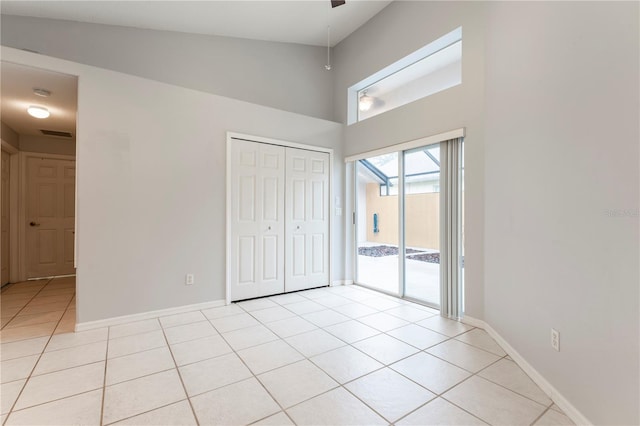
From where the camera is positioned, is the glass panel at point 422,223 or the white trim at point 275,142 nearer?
the glass panel at point 422,223

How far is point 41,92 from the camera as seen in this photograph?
3234 mm

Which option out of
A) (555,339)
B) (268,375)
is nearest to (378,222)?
(555,339)

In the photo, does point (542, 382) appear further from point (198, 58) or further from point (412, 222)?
point (198, 58)

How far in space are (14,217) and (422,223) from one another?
6516 mm

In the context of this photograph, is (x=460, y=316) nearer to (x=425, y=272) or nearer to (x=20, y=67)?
(x=425, y=272)

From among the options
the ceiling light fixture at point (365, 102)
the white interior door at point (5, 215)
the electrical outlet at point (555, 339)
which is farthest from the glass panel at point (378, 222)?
the white interior door at point (5, 215)

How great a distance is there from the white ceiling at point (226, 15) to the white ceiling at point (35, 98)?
98 cm

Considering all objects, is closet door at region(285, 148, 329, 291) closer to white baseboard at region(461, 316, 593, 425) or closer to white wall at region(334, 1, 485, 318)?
white wall at region(334, 1, 485, 318)

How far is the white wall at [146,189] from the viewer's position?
2928 mm

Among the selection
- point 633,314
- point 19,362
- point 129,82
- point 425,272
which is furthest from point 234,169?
point 633,314

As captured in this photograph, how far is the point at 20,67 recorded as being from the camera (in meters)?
2.70

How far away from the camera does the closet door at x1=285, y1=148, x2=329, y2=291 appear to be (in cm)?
432

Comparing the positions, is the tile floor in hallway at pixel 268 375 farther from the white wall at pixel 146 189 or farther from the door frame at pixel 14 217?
the door frame at pixel 14 217

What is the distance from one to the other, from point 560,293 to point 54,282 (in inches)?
266
